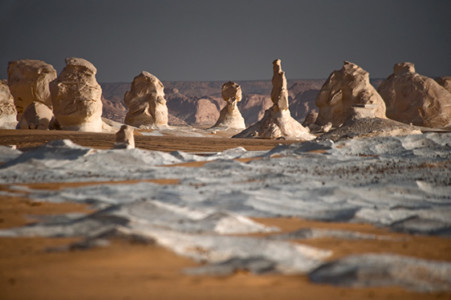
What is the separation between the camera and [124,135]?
12109 mm

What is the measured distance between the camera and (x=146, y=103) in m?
31.3

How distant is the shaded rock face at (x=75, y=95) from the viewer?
798 inches

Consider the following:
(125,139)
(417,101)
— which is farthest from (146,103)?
(417,101)

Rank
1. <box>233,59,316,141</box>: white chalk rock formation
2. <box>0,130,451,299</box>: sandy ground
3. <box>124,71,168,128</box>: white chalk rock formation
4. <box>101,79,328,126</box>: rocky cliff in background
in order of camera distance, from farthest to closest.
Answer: <box>101,79,328,126</box>: rocky cliff in background, <box>124,71,168,128</box>: white chalk rock formation, <box>233,59,316,141</box>: white chalk rock formation, <box>0,130,451,299</box>: sandy ground

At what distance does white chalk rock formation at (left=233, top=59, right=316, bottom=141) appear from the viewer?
973 inches

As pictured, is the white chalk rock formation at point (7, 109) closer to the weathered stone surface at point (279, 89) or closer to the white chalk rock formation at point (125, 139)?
the weathered stone surface at point (279, 89)

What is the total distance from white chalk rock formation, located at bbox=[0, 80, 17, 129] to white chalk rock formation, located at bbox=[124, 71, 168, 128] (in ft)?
24.6

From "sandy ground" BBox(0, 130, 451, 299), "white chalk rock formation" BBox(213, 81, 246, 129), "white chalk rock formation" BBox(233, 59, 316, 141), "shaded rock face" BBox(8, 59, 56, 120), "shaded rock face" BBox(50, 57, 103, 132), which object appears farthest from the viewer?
"white chalk rock formation" BBox(213, 81, 246, 129)

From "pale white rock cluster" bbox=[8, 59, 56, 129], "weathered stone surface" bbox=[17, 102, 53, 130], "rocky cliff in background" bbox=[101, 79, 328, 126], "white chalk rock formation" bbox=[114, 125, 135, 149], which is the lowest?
"rocky cliff in background" bbox=[101, 79, 328, 126]

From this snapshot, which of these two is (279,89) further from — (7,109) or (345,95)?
(7,109)

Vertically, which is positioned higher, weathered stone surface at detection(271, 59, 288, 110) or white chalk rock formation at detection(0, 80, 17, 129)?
weathered stone surface at detection(271, 59, 288, 110)

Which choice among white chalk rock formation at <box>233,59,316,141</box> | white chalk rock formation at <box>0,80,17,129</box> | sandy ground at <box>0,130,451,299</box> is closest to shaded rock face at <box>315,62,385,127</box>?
white chalk rock formation at <box>233,59,316,141</box>

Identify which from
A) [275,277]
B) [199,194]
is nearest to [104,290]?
[275,277]

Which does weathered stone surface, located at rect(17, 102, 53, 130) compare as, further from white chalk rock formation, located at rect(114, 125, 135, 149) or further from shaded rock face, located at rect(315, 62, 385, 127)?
shaded rock face, located at rect(315, 62, 385, 127)
